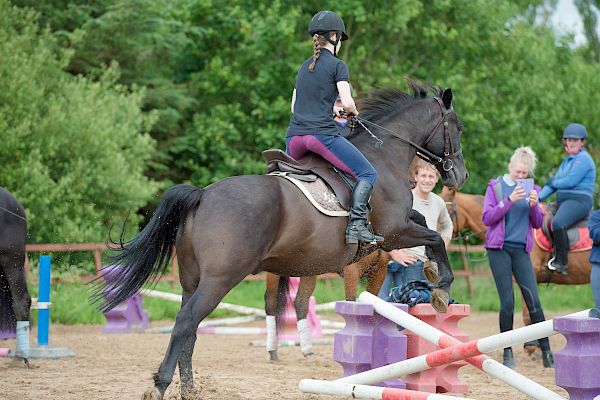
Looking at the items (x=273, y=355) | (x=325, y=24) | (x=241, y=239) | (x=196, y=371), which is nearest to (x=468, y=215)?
(x=273, y=355)

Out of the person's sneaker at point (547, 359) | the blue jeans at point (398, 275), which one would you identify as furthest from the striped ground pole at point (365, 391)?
the person's sneaker at point (547, 359)

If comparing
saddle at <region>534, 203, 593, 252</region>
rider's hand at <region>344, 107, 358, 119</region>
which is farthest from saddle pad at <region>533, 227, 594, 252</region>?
rider's hand at <region>344, 107, 358, 119</region>

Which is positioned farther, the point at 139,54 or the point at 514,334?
the point at 139,54

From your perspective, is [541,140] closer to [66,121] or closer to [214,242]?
[66,121]

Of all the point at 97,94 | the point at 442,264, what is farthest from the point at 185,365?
Result: the point at 97,94

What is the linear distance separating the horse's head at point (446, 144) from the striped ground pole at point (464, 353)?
1.79 m

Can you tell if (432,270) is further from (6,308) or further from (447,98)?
(6,308)

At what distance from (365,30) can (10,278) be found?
17191 millimetres

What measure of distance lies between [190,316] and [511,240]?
482cm

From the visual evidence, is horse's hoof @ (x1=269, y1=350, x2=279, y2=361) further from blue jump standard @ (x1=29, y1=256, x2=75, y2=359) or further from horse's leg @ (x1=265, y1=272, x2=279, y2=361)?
blue jump standard @ (x1=29, y1=256, x2=75, y2=359)

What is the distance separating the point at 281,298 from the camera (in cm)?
1046

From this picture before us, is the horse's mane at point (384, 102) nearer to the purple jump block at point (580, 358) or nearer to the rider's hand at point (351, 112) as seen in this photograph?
the rider's hand at point (351, 112)

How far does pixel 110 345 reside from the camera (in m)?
12.6

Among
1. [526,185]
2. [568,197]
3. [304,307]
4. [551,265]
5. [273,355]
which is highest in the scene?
[568,197]
